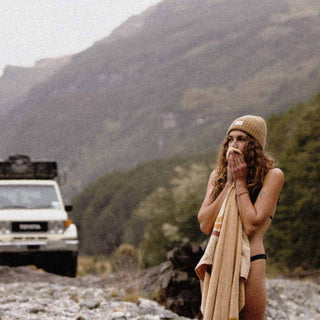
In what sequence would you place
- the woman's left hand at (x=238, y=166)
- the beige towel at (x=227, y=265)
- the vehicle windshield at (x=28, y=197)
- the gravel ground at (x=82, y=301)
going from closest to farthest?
1. the beige towel at (x=227, y=265)
2. the woman's left hand at (x=238, y=166)
3. the gravel ground at (x=82, y=301)
4. the vehicle windshield at (x=28, y=197)

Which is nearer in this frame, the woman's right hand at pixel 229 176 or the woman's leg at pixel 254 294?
the woman's leg at pixel 254 294

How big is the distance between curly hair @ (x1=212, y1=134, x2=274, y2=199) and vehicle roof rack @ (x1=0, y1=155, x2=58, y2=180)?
9.83 metres

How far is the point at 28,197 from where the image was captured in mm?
12578

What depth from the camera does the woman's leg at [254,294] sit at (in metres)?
3.36

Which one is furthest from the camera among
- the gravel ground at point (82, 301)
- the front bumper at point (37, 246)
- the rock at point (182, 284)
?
the front bumper at point (37, 246)

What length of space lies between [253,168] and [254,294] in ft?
2.37

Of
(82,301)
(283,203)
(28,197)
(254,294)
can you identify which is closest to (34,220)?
(28,197)

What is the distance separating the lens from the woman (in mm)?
3363

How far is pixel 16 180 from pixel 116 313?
5.92m

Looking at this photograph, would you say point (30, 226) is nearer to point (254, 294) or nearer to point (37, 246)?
point (37, 246)

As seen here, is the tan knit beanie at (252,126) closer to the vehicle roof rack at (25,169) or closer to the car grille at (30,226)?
the car grille at (30,226)

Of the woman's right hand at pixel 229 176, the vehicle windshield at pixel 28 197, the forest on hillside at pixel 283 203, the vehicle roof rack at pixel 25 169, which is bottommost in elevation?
the forest on hillside at pixel 283 203

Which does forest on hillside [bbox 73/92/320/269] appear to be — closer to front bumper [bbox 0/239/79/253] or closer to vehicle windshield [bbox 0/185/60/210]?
front bumper [bbox 0/239/79/253]

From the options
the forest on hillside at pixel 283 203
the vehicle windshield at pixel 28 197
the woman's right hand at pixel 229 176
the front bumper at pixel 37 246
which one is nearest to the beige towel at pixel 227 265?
the woman's right hand at pixel 229 176
